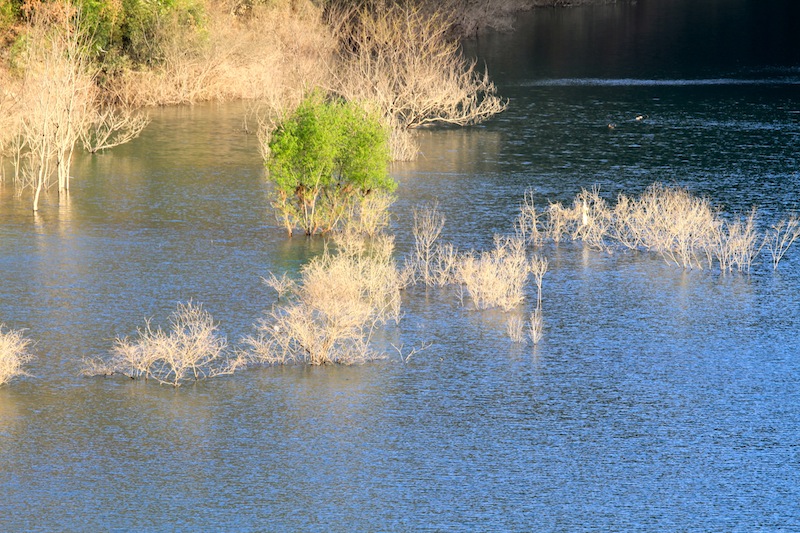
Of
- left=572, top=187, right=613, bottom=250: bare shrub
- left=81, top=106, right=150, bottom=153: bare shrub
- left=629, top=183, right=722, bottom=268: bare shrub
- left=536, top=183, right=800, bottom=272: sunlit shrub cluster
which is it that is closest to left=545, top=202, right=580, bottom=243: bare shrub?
left=536, top=183, right=800, bottom=272: sunlit shrub cluster

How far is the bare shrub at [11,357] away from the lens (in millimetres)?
14461

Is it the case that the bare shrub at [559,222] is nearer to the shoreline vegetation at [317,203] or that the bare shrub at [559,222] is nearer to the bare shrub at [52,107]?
the shoreline vegetation at [317,203]

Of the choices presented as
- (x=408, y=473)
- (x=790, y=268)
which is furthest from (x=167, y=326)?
(x=790, y=268)

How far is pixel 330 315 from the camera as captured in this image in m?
15.8

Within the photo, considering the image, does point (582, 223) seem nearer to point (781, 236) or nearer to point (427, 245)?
point (427, 245)

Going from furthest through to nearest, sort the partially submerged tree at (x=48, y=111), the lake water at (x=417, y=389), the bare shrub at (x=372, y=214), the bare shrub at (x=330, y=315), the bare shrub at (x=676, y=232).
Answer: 1. the partially submerged tree at (x=48, y=111)
2. the bare shrub at (x=372, y=214)
3. the bare shrub at (x=676, y=232)
4. the bare shrub at (x=330, y=315)
5. the lake water at (x=417, y=389)

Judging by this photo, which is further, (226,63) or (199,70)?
(226,63)

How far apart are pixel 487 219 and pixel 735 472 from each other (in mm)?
11742

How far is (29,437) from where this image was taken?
512 inches

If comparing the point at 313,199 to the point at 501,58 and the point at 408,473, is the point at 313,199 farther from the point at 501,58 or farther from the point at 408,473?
the point at 501,58

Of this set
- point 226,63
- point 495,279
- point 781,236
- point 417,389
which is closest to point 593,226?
point 781,236

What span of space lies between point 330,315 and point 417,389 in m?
1.79

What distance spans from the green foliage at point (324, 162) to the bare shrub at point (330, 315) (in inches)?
113

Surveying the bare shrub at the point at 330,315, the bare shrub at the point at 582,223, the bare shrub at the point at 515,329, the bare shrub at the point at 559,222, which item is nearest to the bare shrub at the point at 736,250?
the bare shrub at the point at 582,223
